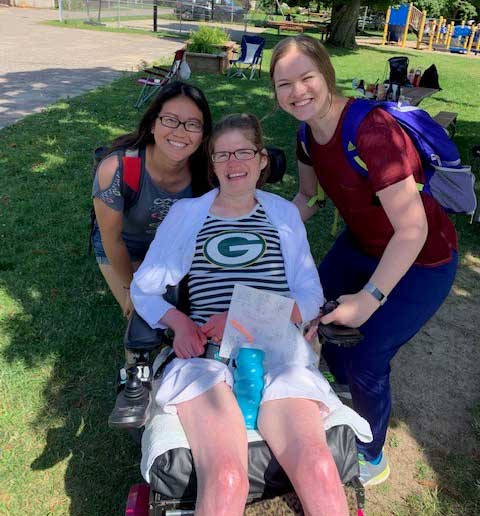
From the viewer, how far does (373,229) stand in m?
2.26

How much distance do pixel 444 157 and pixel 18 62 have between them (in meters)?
13.2

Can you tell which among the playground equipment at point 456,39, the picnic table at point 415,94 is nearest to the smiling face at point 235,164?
the picnic table at point 415,94

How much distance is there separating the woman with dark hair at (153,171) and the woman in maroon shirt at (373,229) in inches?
20.5

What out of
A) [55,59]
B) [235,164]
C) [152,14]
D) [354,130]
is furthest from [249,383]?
[152,14]

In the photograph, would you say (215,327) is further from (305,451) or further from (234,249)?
(305,451)

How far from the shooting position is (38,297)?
154 inches

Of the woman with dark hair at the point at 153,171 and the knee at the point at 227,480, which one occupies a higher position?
the woman with dark hair at the point at 153,171

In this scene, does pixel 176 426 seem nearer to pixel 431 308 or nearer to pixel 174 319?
pixel 174 319

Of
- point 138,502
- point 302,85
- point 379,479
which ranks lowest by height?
point 379,479

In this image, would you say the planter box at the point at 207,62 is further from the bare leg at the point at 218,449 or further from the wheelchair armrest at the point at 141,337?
the bare leg at the point at 218,449

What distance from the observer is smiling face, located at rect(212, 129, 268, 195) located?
2.31 metres

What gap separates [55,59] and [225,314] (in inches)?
543

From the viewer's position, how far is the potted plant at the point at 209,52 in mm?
13234

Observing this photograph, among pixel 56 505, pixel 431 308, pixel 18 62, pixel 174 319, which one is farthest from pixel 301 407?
pixel 18 62
